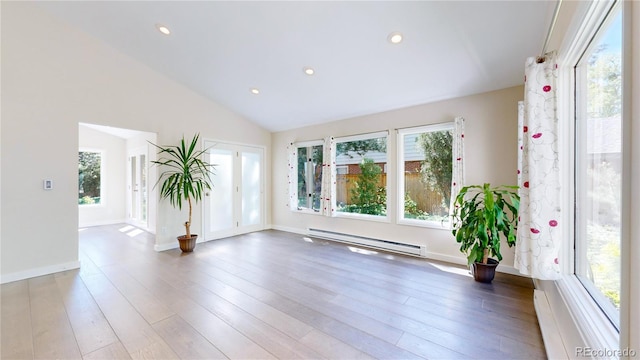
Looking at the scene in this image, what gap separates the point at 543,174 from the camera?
178cm

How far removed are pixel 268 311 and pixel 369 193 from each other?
2.80 m

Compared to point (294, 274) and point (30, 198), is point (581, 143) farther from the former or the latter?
point (30, 198)

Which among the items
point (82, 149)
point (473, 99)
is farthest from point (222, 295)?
point (82, 149)

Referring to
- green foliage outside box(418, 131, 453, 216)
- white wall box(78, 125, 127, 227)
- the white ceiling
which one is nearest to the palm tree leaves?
the white ceiling

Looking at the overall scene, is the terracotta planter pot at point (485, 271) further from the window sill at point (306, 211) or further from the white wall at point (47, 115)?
the white wall at point (47, 115)

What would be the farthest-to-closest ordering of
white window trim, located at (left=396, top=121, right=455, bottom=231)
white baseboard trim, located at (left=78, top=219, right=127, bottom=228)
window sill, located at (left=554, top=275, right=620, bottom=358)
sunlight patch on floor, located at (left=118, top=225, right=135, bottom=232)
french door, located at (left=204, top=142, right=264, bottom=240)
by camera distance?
white baseboard trim, located at (left=78, top=219, right=127, bottom=228) → sunlight patch on floor, located at (left=118, top=225, right=135, bottom=232) → french door, located at (left=204, top=142, right=264, bottom=240) → white window trim, located at (left=396, top=121, right=455, bottom=231) → window sill, located at (left=554, top=275, right=620, bottom=358)

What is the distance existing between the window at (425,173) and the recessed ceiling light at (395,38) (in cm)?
150

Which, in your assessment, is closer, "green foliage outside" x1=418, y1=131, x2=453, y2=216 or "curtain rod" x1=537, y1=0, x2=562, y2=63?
"curtain rod" x1=537, y1=0, x2=562, y2=63

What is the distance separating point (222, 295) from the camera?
254 centimetres

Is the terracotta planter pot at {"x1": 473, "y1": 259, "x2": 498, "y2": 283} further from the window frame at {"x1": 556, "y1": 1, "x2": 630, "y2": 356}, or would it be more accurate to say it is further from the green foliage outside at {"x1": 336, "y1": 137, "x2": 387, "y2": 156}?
the green foliage outside at {"x1": 336, "y1": 137, "x2": 387, "y2": 156}

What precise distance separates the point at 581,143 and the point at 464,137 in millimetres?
1749

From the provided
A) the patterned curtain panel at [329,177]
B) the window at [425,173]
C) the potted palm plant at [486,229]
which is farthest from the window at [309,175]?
the potted palm plant at [486,229]

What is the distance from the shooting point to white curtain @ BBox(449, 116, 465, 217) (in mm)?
3342

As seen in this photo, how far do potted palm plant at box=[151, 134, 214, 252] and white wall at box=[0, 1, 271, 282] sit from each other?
60 cm
